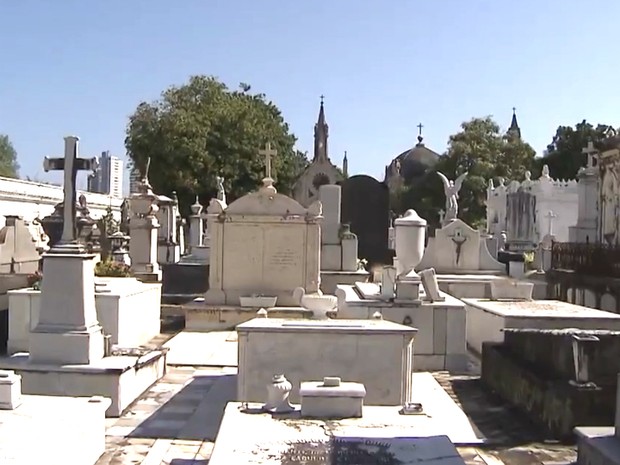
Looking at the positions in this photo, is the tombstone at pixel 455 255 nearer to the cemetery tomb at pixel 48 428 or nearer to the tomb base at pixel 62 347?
the tomb base at pixel 62 347

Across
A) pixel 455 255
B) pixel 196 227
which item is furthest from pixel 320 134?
pixel 455 255

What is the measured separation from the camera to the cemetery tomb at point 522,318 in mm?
9992

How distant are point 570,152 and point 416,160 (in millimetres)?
19840

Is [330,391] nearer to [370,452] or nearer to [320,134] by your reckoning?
[370,452]

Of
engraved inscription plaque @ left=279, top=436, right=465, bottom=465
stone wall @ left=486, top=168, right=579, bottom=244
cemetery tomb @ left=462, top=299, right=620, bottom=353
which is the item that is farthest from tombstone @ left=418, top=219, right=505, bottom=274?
stone wall @ left=486, top=168, right=579, bottom=244

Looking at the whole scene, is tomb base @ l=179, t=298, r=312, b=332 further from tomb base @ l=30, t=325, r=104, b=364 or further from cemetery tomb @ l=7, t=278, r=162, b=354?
tomb base @ l=30, t=325, r=104, b=364

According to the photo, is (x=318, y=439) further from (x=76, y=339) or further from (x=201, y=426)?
(x=76, y=339)

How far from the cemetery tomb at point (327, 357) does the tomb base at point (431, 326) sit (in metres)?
2.68

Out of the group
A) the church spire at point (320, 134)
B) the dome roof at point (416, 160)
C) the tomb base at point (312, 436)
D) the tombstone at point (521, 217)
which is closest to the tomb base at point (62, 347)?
the tomb base at point (312, 436)

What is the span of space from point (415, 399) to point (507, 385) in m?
1.04

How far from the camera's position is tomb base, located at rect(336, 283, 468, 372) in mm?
10594

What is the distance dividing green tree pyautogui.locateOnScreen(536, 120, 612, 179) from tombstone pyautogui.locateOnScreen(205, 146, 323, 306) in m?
41.8

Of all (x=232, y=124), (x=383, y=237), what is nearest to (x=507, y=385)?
(x=383, y=237)

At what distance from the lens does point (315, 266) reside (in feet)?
47.5
